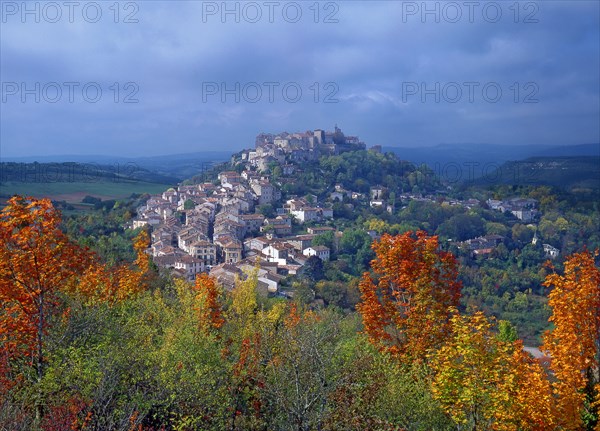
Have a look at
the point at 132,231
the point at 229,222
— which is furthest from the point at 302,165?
the point at 132,231

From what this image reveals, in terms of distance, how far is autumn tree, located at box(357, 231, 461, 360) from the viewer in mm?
10297

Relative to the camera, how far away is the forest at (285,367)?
7.18 metres

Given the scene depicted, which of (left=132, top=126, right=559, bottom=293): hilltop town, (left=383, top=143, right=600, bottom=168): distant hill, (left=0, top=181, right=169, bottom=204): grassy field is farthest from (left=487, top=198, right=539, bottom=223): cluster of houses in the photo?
(left=0, top=181, right=169, bottom=204): grassy field

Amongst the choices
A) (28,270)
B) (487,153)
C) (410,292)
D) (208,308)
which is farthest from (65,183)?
(487,153)

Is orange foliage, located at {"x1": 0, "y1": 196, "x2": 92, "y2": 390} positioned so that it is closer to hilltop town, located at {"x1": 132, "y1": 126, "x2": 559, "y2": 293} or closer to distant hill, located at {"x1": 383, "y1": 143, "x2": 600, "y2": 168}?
hilltop town, located at {"x1": 132, "y1": 126, "x2": 559, "y2": 293}

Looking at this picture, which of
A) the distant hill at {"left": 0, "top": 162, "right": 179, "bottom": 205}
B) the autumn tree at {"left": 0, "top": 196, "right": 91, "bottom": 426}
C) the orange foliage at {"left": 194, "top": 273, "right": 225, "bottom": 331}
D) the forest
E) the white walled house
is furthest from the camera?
the distant hill at {"left": 0, "top": 162, "right": 179, "bottom": 205}

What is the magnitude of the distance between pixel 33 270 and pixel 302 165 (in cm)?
6824

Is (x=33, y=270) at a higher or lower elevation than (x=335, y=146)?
lower

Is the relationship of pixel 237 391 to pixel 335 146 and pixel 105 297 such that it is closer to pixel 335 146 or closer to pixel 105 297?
pixel 105 297

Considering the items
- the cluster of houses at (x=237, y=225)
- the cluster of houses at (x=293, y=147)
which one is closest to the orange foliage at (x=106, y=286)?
the cluster of houses at (x=237, y=225)

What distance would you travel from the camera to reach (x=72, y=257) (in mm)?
8727

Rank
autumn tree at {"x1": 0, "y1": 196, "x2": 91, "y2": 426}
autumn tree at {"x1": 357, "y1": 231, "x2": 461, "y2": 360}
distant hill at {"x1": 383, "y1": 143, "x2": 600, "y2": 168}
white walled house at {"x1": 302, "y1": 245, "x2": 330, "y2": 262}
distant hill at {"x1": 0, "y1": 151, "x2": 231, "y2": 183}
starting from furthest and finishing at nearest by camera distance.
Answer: distant hill at {"x1": 383, "y1": 143, "x2": 600, "y2": 168} → distant hill at {"x1": 0, "y1": 151, "x2": 231, "y2": 183} → white walled house at {"x1": 302, "y1": 245, "x2": 330, "y2": 262} → autumn tree at {"x1": 357, "y1": 231, "x2": 461, "y2": 360} → autumn tree at {"x1": 0, "y1": 196, "x2": 91, "y2": 426}

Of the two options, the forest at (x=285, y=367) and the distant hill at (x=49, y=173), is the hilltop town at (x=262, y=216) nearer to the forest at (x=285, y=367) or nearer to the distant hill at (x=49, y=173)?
the distant hill at (x=49, y=173)

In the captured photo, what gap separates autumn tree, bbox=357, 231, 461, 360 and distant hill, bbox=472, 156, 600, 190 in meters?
70.2
